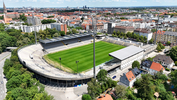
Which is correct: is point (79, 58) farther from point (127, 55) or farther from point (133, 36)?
point (133, 36)

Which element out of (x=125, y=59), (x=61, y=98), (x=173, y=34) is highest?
(x=173, y=34)

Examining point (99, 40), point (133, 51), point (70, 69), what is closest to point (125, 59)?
point (133, 51)

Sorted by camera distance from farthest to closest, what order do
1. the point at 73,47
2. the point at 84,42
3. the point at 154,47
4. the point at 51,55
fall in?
the point at 84,42, the point at 73,47, the point at 154,47, the point at 51,55

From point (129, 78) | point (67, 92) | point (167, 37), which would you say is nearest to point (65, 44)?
point (67, 92)

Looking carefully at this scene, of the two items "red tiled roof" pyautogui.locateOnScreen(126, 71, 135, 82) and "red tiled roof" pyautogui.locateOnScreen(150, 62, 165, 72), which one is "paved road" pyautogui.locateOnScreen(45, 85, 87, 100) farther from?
"red tiled roof" pyautogui.locateOnScreen(150, 62, 165, 72)

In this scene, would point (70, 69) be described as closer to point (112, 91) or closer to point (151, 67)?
point (112, 91)

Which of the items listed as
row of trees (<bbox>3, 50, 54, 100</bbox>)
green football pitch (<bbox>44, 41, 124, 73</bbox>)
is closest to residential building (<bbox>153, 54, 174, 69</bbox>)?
green football pitch (<bbox>44, 41, 124, 73</bbox>)

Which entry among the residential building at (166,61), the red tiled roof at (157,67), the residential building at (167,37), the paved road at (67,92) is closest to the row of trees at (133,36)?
the residential building at (167,37)
